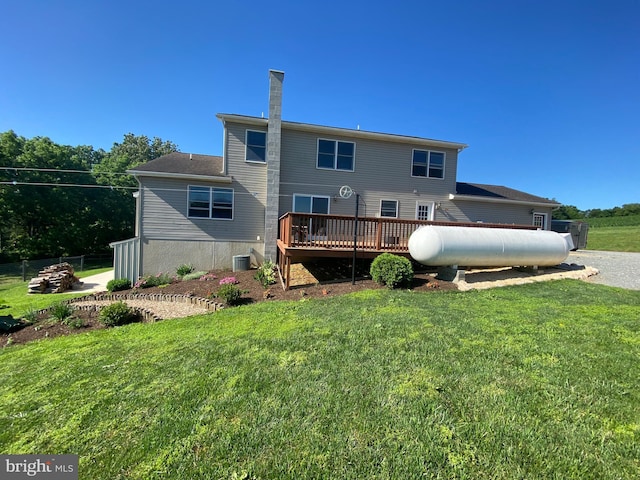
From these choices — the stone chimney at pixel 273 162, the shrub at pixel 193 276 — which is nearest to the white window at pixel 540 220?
the stone chimney at pixel 273 162

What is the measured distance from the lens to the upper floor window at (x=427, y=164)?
13.6 meters

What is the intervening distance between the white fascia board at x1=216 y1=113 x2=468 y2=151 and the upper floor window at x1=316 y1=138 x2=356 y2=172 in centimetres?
42

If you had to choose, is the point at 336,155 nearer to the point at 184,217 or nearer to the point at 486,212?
the point at 184,217

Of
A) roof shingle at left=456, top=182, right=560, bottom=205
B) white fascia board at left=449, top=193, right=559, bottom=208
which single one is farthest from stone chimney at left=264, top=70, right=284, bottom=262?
roof shingle at left=456, top=182, right=560, bottom=205

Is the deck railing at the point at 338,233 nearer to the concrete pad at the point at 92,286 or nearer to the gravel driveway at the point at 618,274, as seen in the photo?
the gravel driveway at the point at 618,274

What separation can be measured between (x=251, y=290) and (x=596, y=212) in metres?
74.3

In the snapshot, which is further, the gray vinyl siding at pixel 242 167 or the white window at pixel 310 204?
the white window at pixel 310 204

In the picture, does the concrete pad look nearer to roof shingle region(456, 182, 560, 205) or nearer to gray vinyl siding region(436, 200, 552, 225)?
gray vinyl siding region(436, 200, 552, 225)

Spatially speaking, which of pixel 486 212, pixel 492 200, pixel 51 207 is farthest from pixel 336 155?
pixel 51 207

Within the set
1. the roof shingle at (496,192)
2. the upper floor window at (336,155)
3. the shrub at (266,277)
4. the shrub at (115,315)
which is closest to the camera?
the shrub at (115,315)

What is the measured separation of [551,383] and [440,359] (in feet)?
3.44

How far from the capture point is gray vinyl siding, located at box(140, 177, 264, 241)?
11484 mm

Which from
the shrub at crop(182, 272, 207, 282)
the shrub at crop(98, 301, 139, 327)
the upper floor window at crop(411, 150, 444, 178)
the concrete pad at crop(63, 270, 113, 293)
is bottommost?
the concrete pad at crop(63, 270, 113, 293)

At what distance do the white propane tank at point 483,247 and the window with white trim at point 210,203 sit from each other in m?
7.86
